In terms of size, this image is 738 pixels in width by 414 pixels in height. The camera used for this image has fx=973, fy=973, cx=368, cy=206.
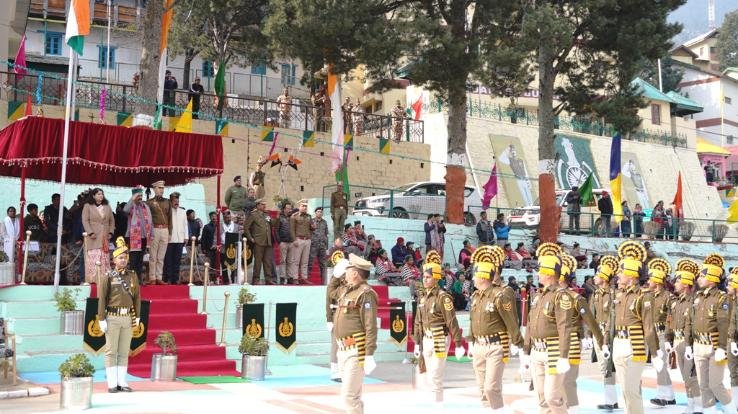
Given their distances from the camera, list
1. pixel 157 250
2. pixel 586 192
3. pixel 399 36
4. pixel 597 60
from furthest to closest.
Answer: pixel 586 192 → pixel 597 60 → pixel 399 36 → pixel 157 250

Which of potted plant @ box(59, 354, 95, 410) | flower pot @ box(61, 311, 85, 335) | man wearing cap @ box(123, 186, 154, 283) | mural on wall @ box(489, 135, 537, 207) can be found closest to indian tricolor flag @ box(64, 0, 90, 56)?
man wearing cap @ box(123, 186, 154, 283)

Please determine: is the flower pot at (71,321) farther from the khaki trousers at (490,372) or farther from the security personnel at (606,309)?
the security personnel at (606,309)

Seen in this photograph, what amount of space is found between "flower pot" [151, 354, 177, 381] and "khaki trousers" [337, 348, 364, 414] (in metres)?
5.59

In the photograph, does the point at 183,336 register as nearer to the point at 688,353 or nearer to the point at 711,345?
the point at 688,353

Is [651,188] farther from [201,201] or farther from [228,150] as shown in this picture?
[201,201]

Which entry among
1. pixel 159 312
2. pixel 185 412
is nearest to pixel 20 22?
pixel 159 312

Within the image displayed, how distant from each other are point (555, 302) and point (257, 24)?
97.1 ft

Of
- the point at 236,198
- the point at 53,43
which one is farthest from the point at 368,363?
the point at 53,43

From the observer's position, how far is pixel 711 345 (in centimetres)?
1319

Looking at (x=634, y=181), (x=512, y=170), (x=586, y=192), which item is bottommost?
(x=586, y=192)

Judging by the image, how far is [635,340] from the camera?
12.1 m

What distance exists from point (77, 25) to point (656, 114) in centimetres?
4517

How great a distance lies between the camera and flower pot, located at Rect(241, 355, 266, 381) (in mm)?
16406

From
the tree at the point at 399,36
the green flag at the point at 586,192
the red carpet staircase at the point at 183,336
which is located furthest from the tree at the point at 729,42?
the red carpet staircase at the point at 183,336
